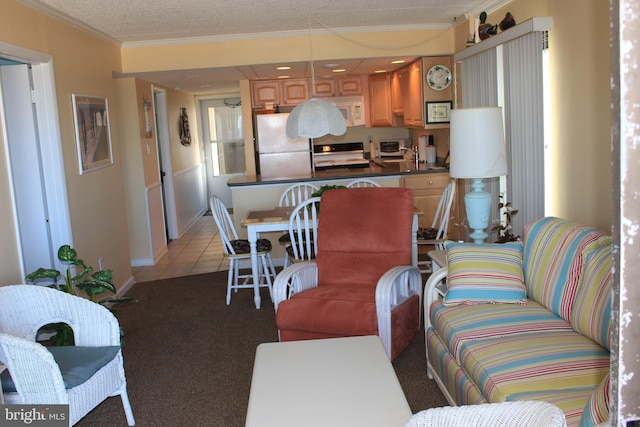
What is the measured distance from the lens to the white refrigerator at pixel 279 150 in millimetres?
7184

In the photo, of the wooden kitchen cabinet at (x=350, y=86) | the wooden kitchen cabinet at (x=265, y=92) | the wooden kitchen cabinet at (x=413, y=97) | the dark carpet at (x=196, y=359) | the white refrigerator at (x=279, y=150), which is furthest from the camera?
the wooden kitchen cabinet at (x=350, y=86)

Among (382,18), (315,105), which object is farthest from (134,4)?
(382,18)

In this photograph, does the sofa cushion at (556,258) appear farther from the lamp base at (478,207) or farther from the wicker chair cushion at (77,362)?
the wicker chair cushion at (77,362)

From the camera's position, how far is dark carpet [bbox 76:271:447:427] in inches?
121

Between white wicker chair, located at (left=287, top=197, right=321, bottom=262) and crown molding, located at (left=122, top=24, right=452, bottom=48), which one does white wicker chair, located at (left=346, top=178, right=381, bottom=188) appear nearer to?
white wicker chair, located at (left=287, top=197, right=321, bottom=262)

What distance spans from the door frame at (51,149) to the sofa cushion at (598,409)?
3618 millimetres

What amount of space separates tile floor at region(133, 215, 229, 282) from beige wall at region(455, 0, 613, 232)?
3.64 metres

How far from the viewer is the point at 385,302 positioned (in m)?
3.24

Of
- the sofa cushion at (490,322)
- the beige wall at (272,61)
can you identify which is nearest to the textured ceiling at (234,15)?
the beige wall at (272,61)

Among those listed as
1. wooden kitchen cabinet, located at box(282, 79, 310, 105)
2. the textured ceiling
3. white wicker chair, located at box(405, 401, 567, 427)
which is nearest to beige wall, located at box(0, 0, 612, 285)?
the textured ceiling

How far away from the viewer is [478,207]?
3.61 metres

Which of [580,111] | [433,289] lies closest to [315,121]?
[433,289]

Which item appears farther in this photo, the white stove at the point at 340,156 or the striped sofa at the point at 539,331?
the white stove at the point at 340,156

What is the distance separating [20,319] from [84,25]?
2724 millimetres
